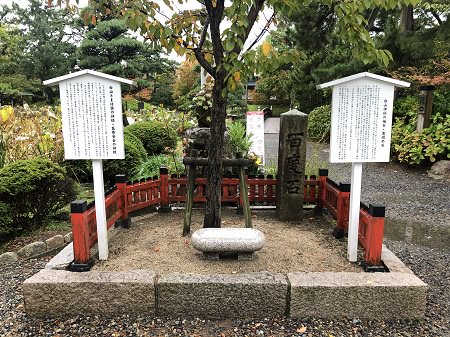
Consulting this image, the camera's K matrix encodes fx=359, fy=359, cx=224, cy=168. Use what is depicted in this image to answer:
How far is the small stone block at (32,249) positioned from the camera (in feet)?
12.9

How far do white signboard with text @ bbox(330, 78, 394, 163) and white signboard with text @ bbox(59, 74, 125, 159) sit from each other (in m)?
1.85

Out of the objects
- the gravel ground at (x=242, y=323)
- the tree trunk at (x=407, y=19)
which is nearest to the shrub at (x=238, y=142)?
the gravel ground at (x=242, y=323)

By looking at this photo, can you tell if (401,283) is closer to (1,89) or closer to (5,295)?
(5,295)

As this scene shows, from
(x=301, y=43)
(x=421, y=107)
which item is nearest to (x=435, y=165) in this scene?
(x=421, y=107)

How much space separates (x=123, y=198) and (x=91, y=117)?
1.37 meters

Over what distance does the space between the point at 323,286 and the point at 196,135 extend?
3.21 meters

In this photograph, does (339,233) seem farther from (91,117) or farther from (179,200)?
(91,117)

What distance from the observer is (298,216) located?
446 cm

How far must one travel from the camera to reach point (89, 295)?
2.80 meters

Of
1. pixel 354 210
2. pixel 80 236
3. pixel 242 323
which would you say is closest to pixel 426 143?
pixel 354 210

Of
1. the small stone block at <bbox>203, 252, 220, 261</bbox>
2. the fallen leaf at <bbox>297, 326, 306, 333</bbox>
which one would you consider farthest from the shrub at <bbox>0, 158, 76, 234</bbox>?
the fallen leaf at <bbox>297, 326, 306, 333</bbox>

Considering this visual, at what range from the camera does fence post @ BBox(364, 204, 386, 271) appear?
2.99 metres

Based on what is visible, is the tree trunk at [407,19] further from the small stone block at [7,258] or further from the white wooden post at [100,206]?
the small stone block at [7,258]

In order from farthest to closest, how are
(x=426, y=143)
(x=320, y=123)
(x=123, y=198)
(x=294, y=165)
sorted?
(x=320, y=123)
(x=426, y=143)
(x=294, y=165)
(x=123, y=198)
